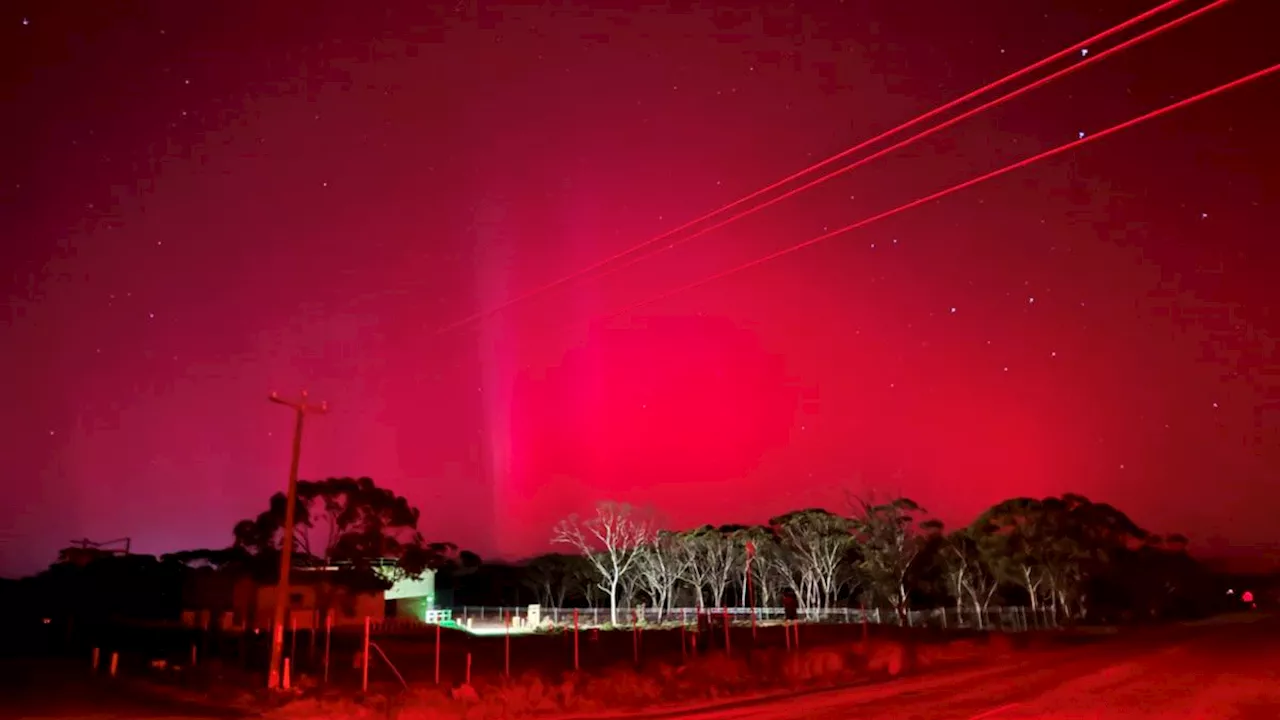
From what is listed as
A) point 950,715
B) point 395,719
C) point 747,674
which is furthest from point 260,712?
point 950,715

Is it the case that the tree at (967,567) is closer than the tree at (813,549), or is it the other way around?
the tree at (967,567)

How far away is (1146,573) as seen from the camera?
7831 centimetres

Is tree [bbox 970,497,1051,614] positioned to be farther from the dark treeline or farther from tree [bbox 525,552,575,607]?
tree [bbox 525,552,575,607]

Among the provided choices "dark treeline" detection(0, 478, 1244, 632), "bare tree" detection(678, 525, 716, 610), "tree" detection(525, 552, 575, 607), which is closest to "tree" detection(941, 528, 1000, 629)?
"dark treeline" detection(0, 478, 1244, 632)

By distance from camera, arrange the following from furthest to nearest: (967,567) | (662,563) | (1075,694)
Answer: (967,567) < (662,563) < (1075,694)

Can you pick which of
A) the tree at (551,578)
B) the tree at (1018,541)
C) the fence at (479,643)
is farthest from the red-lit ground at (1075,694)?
the tree at (551,578)

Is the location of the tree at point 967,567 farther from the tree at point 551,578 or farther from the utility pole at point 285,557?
the utility pole at point 285,557

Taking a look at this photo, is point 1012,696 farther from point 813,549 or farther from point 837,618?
point 813,549

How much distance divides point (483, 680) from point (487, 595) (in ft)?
258

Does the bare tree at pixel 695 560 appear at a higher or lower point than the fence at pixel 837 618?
higher

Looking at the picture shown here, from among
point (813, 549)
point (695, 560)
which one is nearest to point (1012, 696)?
point (813, 549)

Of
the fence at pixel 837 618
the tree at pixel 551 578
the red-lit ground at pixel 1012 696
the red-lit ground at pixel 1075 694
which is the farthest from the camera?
the tree at pixel 551 578

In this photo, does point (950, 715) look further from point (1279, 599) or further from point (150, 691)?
point (1279, 599)

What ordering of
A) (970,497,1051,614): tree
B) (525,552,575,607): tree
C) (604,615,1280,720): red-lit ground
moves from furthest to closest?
(525,552,575,607): tree < (970,497,1051,614): tree < (604,615,1280,720): red-lit ground
